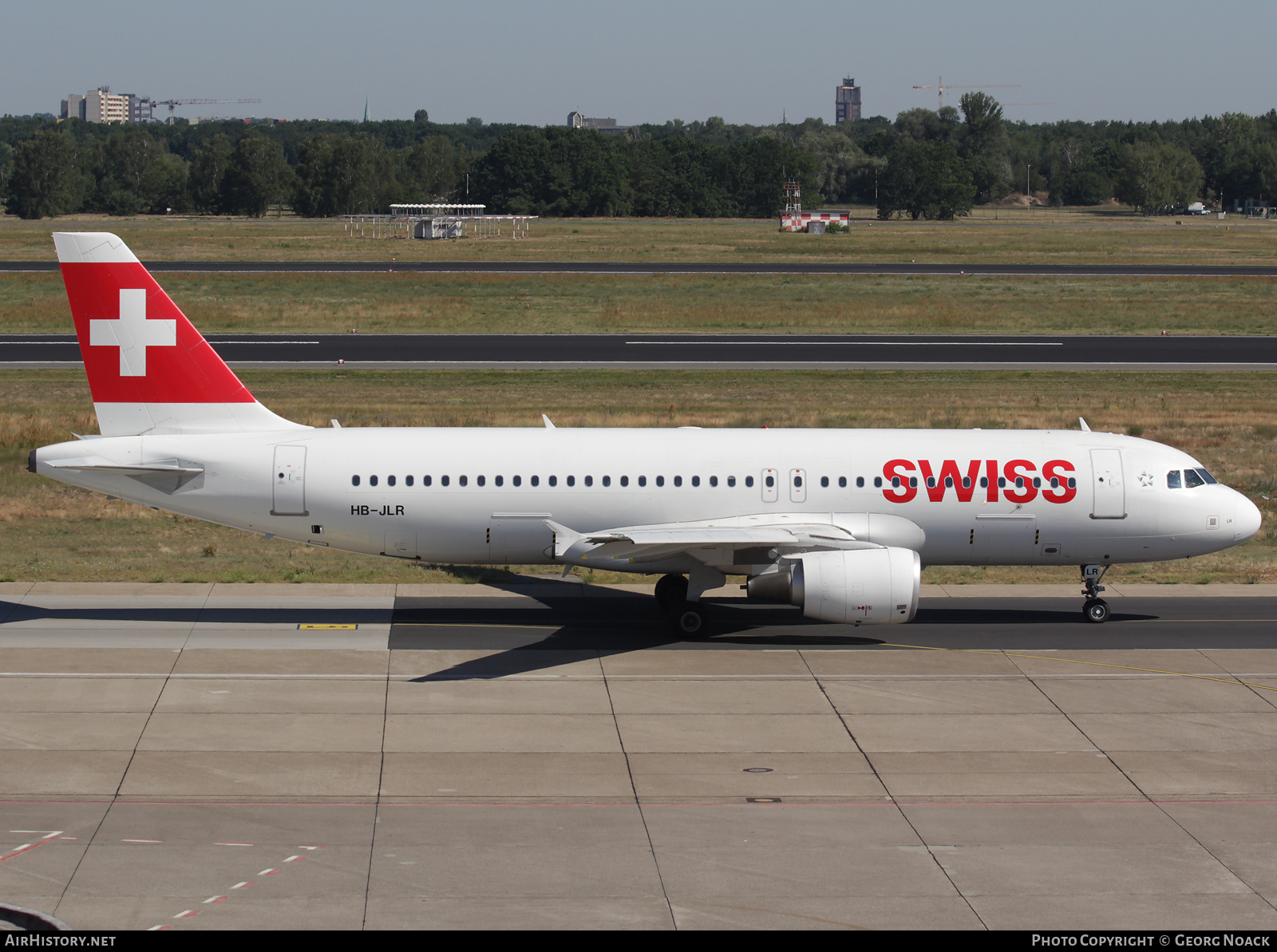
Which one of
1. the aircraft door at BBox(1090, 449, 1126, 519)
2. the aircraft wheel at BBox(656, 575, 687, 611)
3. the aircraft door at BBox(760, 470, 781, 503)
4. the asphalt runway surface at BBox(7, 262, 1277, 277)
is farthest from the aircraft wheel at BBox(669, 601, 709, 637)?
the asphalt runway surface at BBox(7, 262, 1277, 277)

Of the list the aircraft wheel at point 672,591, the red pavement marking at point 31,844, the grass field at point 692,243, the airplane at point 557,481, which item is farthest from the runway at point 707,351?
the grass field at point 692,243

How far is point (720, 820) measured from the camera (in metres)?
18.2

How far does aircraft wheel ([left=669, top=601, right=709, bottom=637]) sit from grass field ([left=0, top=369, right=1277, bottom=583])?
7165mm

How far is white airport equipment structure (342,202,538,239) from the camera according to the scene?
140 m

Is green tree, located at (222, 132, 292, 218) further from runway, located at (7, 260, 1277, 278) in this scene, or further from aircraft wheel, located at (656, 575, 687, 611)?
aircraft wheel, located at (656, 575, 687, 611)

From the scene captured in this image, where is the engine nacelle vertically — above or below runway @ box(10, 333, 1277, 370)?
below

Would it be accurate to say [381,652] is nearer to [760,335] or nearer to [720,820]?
[720,820]

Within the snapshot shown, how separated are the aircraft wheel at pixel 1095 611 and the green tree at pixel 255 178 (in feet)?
598

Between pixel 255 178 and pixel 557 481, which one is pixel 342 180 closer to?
pixel 255 178

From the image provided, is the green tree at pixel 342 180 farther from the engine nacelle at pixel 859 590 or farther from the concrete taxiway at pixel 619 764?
the engine nacelle at pixel 859 590

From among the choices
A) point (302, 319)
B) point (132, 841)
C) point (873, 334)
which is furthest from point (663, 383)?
point (132, 841)

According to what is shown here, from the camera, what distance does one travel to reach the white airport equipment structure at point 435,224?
5531 inches

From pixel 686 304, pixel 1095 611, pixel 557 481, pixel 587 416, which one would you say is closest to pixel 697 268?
pixel 686 304

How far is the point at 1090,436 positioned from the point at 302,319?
189 ft
